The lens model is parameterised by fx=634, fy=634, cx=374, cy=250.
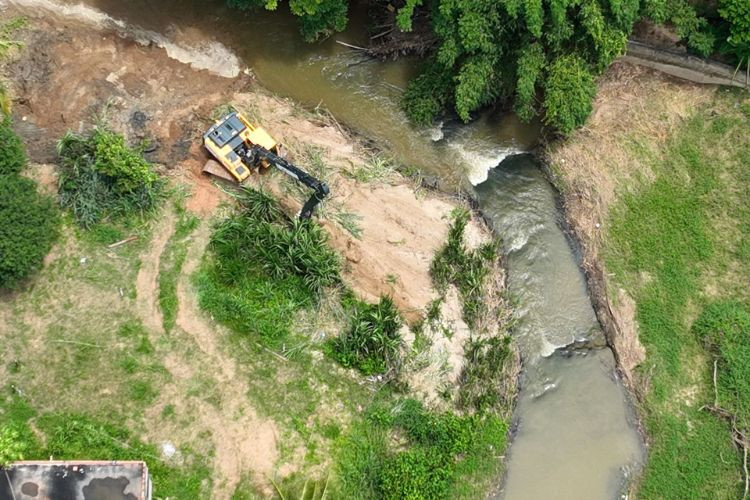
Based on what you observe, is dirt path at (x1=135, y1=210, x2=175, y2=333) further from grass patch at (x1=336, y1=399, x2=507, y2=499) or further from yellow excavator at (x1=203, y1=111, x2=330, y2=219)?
grass patch at (x1=336, y1=399, x2=507, y2=499)

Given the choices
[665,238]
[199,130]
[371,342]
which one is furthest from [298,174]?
[665,238]

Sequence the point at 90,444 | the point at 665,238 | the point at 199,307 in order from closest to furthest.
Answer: the point at 90,444 → the point at 199,307 → the point at 665,238

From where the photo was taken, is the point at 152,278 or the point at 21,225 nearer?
the point at 21,225

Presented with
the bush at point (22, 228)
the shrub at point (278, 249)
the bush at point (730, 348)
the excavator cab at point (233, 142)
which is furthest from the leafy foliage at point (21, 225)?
the bush at point (730, 348)

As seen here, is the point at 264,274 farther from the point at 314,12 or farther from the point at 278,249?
the point at 314,12

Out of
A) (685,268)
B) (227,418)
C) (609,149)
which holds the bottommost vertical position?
(227,418)

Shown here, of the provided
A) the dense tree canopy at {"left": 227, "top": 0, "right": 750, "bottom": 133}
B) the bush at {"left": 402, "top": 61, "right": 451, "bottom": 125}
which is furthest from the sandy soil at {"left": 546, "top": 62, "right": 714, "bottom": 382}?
the bush at {"left": 402, "top": 61, "right": 451, "bottom": 125}
